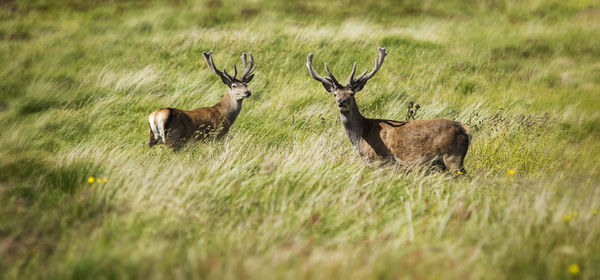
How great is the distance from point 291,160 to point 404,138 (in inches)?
62.0

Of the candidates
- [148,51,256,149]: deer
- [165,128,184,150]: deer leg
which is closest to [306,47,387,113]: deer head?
[148,51,256,149]: deer

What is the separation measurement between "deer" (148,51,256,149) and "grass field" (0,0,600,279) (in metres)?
0.30

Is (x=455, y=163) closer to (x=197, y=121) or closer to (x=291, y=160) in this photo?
(x=291, y=160)

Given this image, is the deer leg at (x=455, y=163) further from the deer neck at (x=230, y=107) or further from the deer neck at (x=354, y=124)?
the deer neck at (x=230, y=107)

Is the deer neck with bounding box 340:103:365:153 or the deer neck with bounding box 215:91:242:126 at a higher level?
the deer neck with bounding box 340:103:365:153

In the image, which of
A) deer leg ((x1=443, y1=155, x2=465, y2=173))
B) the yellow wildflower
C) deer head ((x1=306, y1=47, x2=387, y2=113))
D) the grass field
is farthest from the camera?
deer head ((x1=306, y1=47, x2=387, y2=113))

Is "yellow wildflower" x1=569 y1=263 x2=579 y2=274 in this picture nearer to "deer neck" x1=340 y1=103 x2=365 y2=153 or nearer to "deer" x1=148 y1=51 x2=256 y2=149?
"deer neck" x1=340 y1=103 x2=365 y2=153

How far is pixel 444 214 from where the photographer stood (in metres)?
3.70

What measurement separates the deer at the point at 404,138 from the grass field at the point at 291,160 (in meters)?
0.24

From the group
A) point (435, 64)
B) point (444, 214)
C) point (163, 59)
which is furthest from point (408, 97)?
point (163, 59)

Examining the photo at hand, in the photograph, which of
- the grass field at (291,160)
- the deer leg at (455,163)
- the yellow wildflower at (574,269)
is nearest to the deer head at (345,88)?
the grass field at (291,160)

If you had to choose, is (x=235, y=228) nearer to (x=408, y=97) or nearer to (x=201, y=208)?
(x=201, y=208)

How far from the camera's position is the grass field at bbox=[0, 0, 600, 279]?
9.45 feet

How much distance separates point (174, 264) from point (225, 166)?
1.60 meters
